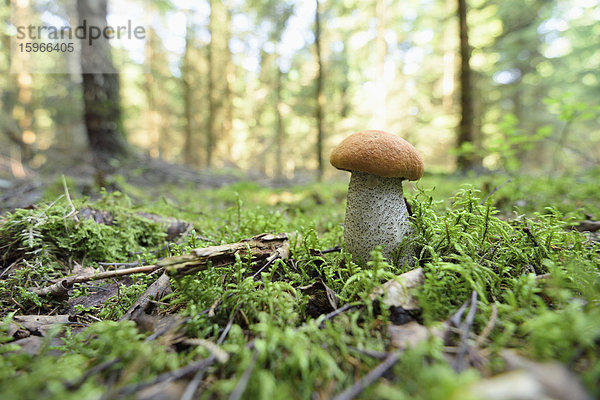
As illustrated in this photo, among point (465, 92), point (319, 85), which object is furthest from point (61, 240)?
point (319, 85)

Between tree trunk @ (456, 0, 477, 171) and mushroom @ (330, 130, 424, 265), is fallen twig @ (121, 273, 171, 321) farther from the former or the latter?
tree trunk @ (456, 0, 477, 171)

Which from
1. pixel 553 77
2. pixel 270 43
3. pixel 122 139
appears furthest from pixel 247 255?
pixel 553 77

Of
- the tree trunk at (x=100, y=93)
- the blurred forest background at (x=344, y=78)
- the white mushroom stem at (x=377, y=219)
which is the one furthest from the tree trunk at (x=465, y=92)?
the tree trunk at (x=100, y=93)

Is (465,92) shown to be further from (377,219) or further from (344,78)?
(344,78)

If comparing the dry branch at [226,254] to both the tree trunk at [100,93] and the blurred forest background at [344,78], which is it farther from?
the blurred forest background at [344,78]

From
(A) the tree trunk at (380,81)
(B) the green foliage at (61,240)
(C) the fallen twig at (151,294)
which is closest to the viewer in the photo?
(C) the fallen twig at (151,294)

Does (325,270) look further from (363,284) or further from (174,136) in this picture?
(174,136)

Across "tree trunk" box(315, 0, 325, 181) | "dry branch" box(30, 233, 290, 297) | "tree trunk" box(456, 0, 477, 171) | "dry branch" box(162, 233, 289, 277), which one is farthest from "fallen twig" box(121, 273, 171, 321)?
"tree trunk" box(315, 0, 325, 181)
